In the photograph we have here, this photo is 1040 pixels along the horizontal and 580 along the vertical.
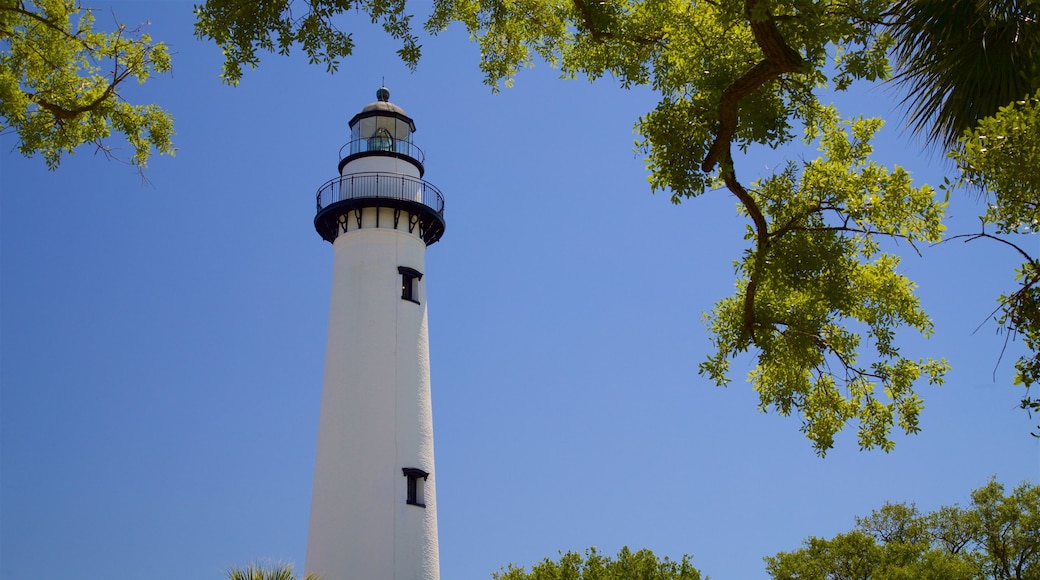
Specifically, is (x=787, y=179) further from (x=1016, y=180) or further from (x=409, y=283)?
(x=409, y=283)

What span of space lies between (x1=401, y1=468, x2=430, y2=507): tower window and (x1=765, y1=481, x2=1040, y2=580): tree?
32.7ft

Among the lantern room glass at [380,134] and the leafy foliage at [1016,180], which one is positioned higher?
the lantern room glass at [380,134]

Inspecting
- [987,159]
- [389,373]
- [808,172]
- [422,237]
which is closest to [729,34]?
[808,172]

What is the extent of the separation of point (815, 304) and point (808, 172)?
4.68 ft

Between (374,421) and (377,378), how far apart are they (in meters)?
1.05

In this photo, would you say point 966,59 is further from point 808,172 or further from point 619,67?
point 619,67

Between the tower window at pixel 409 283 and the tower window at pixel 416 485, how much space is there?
440 centimetres

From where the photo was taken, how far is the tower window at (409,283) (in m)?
25.3

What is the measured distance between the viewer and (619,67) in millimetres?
12117

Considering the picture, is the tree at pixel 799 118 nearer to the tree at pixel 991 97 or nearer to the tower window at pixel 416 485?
the tree at pixel 991 97

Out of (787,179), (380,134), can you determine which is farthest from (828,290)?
(380,134)

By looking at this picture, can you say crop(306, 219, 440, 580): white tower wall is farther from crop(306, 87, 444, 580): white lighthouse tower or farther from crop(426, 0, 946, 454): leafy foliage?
crop(426, 0, 946, 454): leafy foliage

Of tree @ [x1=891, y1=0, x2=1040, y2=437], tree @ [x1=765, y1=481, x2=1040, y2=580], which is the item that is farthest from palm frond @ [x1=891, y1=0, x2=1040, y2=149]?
tree @ [x1=765, y1=481, x2=1040, y2=580]

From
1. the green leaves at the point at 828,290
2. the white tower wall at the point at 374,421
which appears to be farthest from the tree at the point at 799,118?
the white tower wall at the point at 374,421
